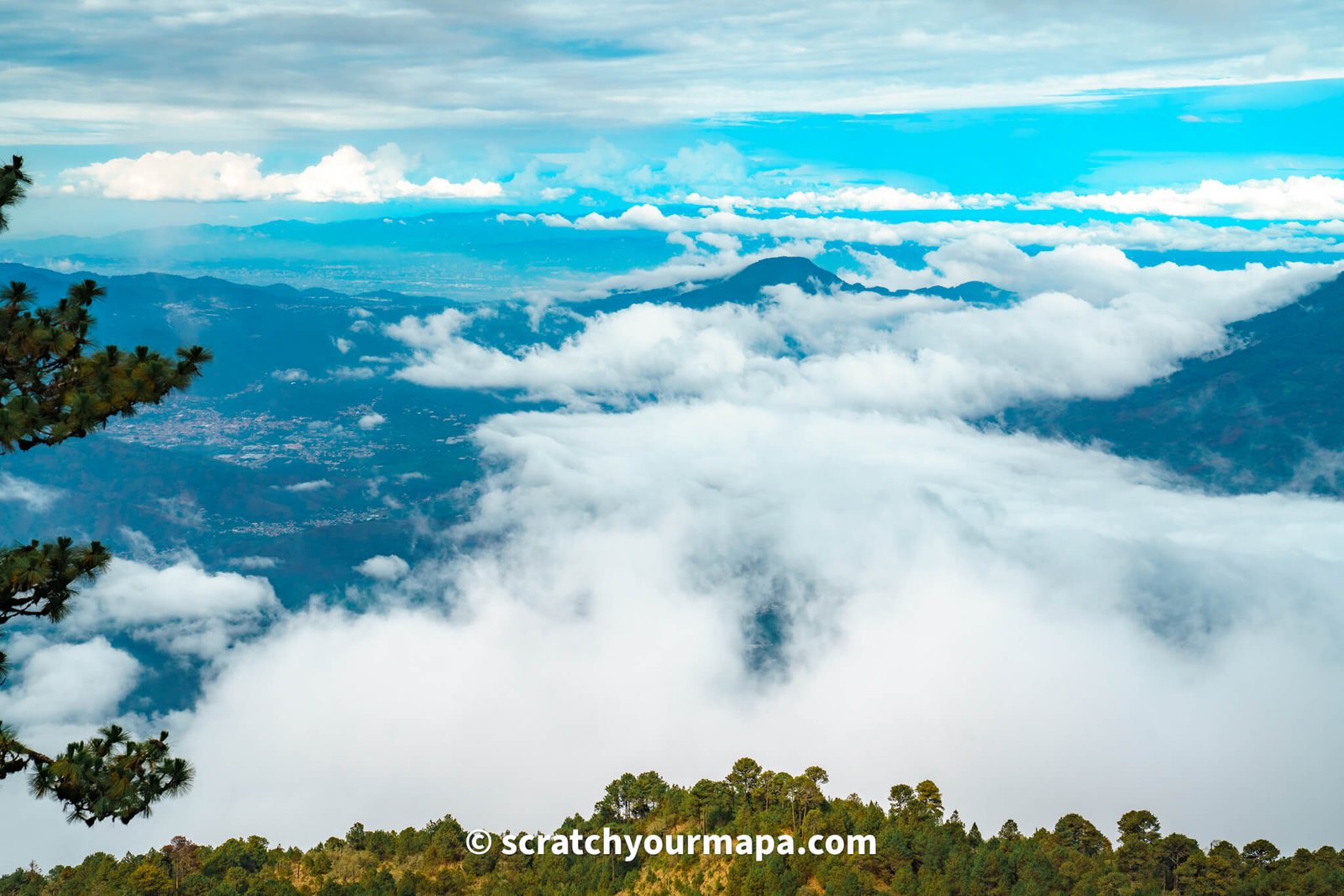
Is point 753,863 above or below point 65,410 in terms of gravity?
below

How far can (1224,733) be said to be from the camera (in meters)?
192

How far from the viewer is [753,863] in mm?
49750

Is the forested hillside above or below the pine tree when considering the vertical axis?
below

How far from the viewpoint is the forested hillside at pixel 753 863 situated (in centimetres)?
4891

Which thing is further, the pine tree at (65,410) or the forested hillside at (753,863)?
the forested hillside at (753,863)

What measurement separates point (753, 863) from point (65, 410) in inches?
1638

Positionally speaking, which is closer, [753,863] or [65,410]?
[65,410]

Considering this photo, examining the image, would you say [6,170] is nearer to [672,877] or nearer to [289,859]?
[672,877]

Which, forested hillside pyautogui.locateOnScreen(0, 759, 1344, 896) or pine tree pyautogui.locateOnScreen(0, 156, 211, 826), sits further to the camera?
forested hillside pyautogui.locateOnScreen(0, 759, 1344, 896)

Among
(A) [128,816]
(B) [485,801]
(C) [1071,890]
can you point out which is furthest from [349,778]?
(A) [128,816]

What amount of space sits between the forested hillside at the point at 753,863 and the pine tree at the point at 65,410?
36.5 metres

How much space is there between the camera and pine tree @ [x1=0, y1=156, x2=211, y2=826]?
1623 cm

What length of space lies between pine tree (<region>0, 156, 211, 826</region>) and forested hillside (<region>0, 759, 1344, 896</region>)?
1438 inches

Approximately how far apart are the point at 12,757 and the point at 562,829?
165 ft
